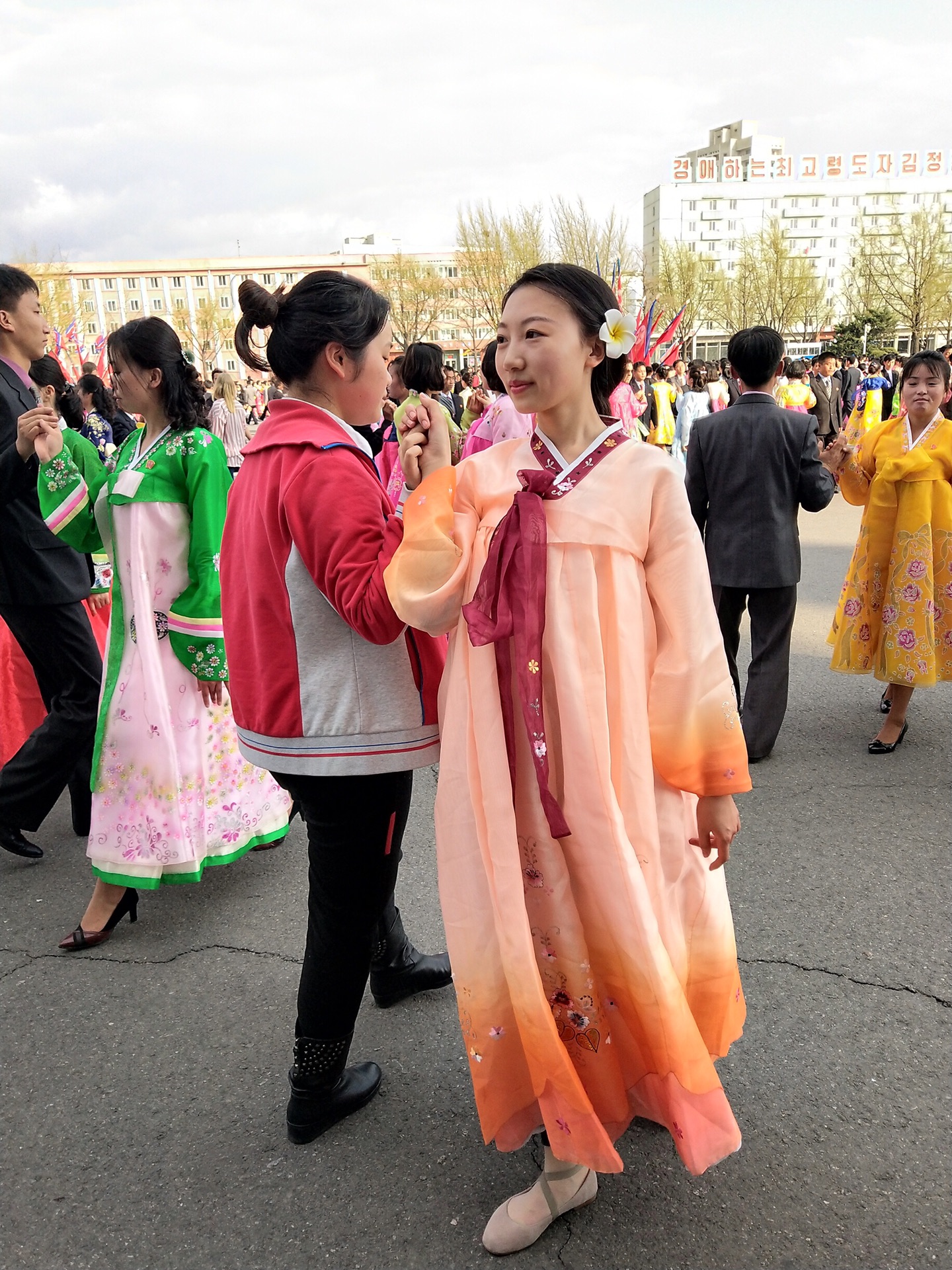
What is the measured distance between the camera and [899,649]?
12.9ft

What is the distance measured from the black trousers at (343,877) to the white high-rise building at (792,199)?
79009mm

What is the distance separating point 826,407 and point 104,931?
11.1 metres

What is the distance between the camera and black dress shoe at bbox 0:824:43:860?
10.7 feet

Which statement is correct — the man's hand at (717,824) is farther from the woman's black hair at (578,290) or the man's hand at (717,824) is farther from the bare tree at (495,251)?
the bare tree at (495,251)

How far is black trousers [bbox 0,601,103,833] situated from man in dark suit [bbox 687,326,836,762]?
251 cm

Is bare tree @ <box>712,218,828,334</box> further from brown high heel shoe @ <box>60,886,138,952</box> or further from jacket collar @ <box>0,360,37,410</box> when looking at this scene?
brown high heel shoe @ <box>60,886,138,952</box>

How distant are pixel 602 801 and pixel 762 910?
153 cm

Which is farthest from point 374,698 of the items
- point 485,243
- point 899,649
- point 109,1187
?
point 485,243

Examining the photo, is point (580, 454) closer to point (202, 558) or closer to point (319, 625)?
point (319, 625)

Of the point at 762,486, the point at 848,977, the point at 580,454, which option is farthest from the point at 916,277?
the point at 580,454

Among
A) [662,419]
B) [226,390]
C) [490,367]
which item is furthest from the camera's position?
[662,419]

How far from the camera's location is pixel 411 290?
59.2m

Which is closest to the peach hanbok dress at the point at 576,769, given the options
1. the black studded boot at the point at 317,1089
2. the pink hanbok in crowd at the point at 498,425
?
the black studded boot at the point at 317,1089

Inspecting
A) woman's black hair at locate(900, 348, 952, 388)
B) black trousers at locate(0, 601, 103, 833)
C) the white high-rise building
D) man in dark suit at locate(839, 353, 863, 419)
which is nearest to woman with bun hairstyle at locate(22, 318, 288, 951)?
black trousers at locate(0, 601, 103, 833)
